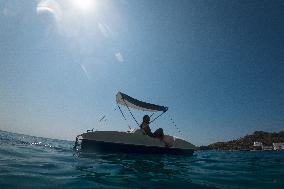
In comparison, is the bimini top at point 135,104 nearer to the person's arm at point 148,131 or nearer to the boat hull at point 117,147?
the person's arm at point 148,131

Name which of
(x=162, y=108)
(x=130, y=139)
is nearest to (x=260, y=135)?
(x=162, y=108)

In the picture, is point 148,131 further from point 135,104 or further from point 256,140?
point 256,140

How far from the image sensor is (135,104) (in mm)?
21953

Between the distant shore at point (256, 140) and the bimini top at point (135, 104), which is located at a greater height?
the bimini top at point (135, 104)

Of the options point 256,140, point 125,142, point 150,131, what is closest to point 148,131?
point 150,131

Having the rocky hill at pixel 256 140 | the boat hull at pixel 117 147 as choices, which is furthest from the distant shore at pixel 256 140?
the boat hull at pixel 117 147

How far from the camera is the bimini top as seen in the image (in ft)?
70.4

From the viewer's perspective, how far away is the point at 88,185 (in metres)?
6.15

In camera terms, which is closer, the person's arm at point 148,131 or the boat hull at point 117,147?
the boat hull at point 117,147

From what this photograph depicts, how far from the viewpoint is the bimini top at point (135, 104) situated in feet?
70.4

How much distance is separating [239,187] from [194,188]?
4.36ft

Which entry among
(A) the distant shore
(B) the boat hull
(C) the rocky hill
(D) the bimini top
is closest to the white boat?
(B) the boat hull

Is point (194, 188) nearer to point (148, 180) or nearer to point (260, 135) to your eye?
point (148, 180)

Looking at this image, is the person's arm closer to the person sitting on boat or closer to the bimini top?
the person sitting on boat
